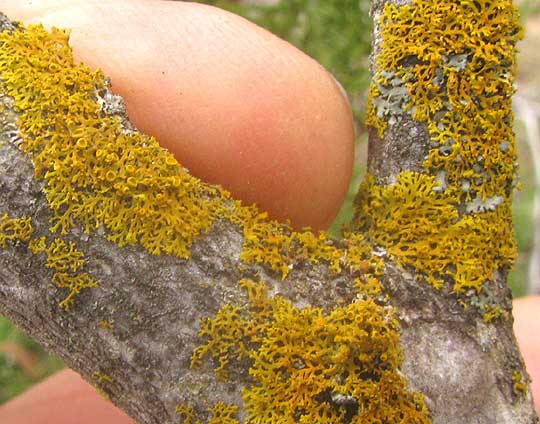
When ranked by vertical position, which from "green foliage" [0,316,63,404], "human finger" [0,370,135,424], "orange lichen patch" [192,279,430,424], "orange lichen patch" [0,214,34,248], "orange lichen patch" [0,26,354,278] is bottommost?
"green foliage" [0,316,63,404]

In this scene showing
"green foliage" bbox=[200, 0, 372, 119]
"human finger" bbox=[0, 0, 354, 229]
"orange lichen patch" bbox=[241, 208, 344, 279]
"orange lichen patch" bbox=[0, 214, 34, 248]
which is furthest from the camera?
"green foliage" bbox=[200, 0, 372, 119]

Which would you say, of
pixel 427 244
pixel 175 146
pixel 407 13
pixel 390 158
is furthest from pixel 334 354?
pixel 407 13

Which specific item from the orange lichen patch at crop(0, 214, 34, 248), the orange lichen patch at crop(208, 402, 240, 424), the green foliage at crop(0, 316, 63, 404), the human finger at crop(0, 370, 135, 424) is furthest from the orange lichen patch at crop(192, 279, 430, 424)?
the green foliage at crop(0, 316, 63, 404)

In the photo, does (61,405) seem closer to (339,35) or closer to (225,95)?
(225,95)

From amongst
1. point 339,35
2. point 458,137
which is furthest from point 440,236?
point 339,35

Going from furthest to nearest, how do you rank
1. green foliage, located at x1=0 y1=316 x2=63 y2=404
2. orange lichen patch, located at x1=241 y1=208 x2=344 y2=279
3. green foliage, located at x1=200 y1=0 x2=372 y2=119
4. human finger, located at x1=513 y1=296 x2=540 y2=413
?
green foliage, located at x1=0 y1=316 x2=63 y2=404 → green foliage, located at x1=200 y1=0 x2=372 y2=119 → human finger, located at x1=513 y1=296 x2=540 y2=413 → orange lichen patch, located at x1=241 y1=208 x2=344 y2=279

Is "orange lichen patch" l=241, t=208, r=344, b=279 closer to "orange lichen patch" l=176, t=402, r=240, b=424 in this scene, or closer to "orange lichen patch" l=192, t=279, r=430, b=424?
"orange lichen patch" l=192, t=279, r=430, b=424
